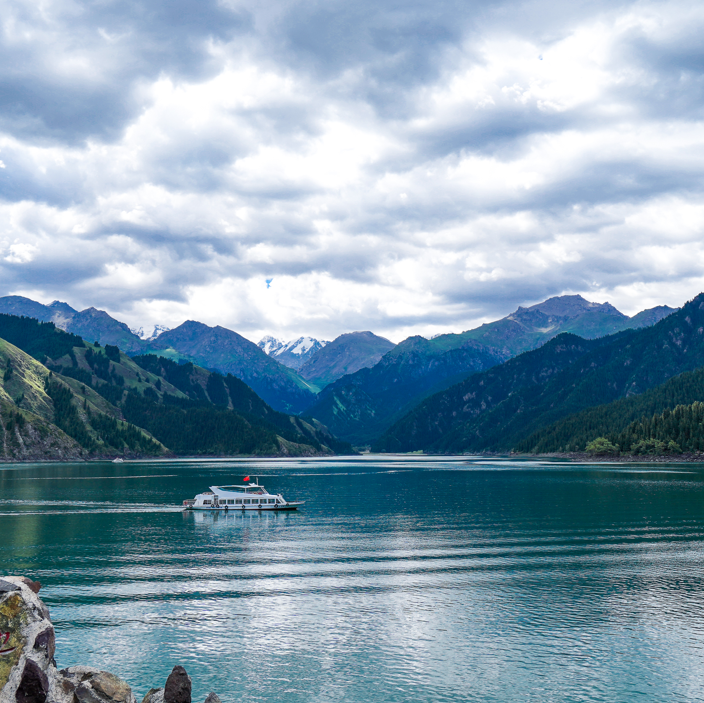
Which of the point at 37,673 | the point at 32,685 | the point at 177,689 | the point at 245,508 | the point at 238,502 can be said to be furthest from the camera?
the point at 238,502

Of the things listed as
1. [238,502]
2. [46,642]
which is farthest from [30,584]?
[238,502]

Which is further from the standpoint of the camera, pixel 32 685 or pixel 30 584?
pixel 30 584

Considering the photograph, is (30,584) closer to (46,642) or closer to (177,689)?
(46,642)

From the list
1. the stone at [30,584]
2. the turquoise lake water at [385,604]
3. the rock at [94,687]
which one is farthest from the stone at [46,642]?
the turquoise lake water at [385,604]

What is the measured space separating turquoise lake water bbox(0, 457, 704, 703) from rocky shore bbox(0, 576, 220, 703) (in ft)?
21.5

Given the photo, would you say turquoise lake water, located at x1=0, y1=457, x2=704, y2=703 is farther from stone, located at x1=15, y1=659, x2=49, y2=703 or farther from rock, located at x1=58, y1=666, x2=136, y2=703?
stone, located at x1=15, y1=659, x2=49, y2=703

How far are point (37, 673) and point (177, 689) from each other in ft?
24.4

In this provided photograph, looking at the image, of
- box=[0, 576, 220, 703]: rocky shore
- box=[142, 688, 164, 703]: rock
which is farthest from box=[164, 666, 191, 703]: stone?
box=[142, 688, 164, 703]: rock

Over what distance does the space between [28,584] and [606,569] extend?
64.7m

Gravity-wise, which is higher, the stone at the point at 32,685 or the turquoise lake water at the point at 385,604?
the stone at the point at 32,685

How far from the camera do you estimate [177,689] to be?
3525 centimetres

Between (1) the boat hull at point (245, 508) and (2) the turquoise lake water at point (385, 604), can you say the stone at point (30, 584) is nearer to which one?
(2) the turquoise lake water at point (385, 604)

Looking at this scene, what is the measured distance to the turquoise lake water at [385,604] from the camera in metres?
43.5

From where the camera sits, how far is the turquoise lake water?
143 ft
